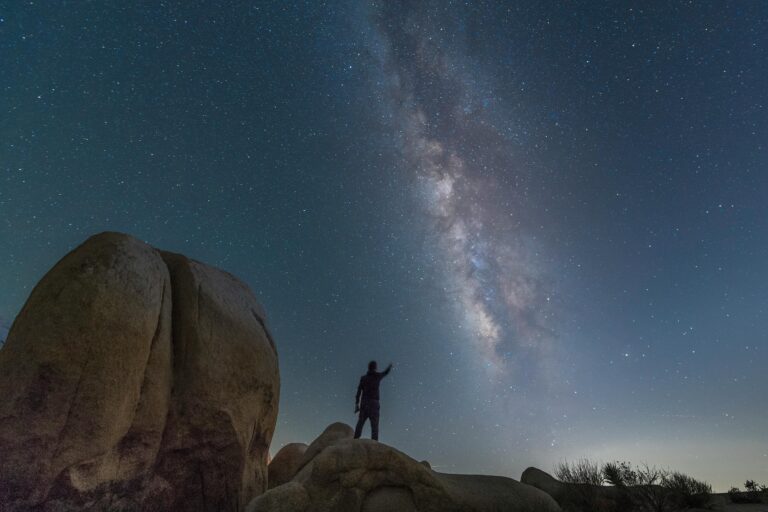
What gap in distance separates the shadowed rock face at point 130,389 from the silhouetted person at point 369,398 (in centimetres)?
276

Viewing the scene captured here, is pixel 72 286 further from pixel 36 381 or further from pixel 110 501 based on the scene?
pixel 110 501

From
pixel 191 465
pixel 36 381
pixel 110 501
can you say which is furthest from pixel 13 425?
pixel 191 465

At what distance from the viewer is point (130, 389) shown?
8336 millimetres

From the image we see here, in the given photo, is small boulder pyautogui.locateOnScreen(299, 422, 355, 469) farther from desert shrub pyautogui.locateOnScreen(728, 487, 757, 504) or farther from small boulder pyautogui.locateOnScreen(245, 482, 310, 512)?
desert shrub pyautogui.locateOnScreen(728, 487, 757, 504)

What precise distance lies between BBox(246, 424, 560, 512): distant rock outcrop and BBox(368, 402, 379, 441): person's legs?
327 centimetres

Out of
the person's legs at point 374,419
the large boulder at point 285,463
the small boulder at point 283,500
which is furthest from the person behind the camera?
the large boulder at point 285,463

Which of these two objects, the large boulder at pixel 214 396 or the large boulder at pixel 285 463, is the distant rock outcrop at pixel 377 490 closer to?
the large boulder at pixel 214 396

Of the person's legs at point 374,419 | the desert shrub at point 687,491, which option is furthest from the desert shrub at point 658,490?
the person's legs at point 374,419

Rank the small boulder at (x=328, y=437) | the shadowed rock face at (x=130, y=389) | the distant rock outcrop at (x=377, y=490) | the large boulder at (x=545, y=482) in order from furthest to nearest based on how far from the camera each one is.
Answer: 1. the small boulder at (x=328, y=437)
2. the large boulder at (x=545, y=482)
3. the distant rock outcrop at (x=377, y=490)
4. the shadowed rock face at (x=130, y=389)

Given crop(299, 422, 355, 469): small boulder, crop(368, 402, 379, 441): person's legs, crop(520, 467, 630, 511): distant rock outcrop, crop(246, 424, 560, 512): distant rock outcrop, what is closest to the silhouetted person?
crop(368, 402, 379, 441): person's legs

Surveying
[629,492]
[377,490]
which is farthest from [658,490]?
[377,490]

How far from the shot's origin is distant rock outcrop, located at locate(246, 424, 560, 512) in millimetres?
8477

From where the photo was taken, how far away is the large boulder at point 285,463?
15094 millimetres

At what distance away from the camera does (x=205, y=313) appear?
10438mm
